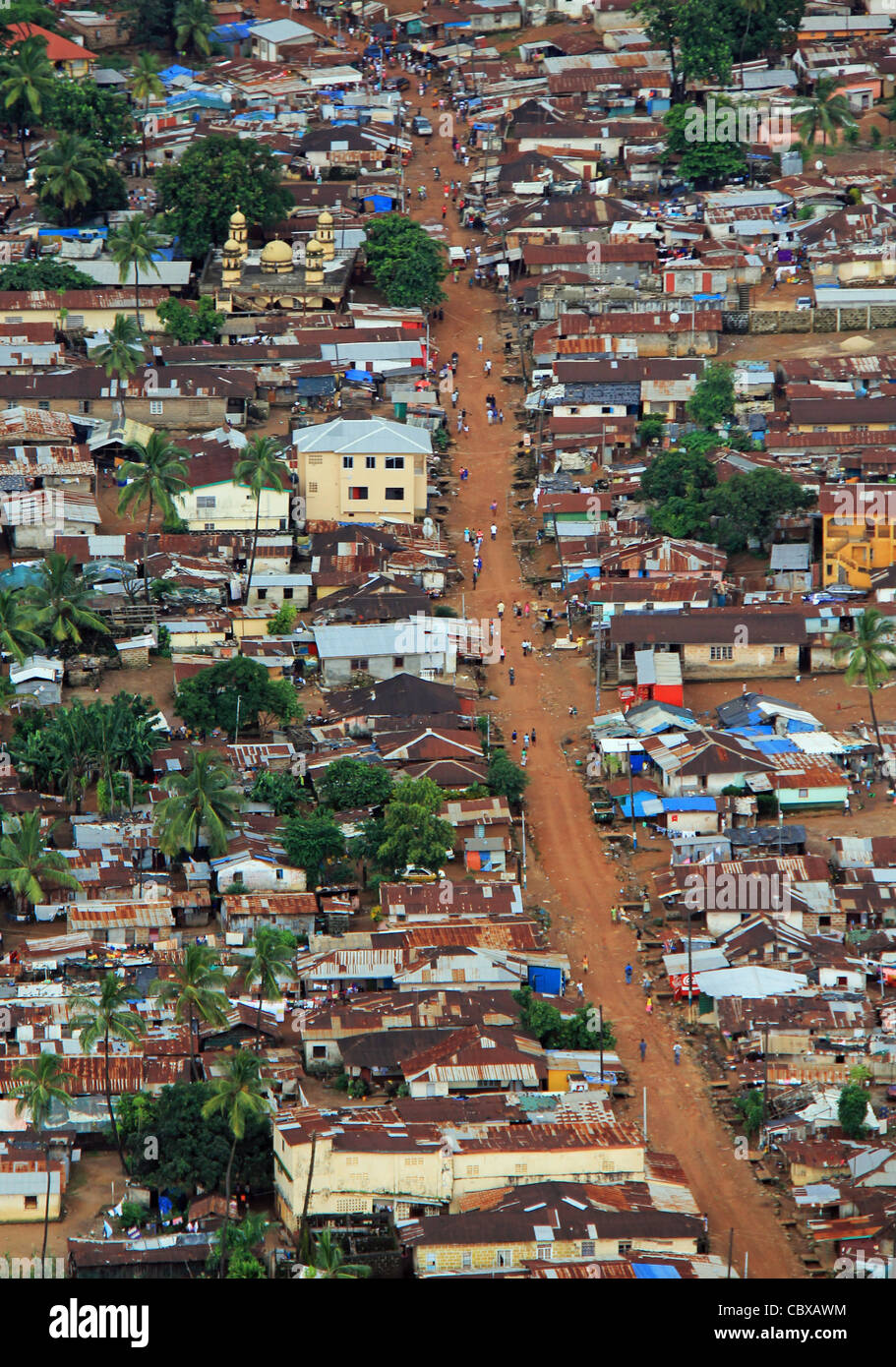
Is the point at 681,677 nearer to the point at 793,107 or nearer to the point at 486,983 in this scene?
the point at 486,983

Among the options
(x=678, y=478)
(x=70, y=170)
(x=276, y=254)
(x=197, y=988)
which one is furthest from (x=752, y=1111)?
(x=70, y=170)

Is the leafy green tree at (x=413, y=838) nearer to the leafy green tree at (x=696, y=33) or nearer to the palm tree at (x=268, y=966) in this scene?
the palm tree at (x=268, y=966)

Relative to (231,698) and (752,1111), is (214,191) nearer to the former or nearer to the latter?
(231,698)

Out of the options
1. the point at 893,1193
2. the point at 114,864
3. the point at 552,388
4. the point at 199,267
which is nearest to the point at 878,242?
the point at 552,388

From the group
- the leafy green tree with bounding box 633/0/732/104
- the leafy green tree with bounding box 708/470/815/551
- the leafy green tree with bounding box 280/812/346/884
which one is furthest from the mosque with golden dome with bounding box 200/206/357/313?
the leafy green tree with bounding box 280/812/346/884

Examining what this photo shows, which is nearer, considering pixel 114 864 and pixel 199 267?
pixel 114 864
